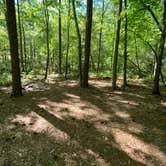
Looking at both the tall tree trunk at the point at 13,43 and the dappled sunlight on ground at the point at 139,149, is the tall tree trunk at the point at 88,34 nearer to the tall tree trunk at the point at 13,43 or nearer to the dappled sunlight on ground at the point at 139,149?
the tall tree trunk at the point at 13,43

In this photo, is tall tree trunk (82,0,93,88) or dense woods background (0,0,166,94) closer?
dense woods background (0,0,166,94)

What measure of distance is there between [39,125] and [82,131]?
1.26 meters

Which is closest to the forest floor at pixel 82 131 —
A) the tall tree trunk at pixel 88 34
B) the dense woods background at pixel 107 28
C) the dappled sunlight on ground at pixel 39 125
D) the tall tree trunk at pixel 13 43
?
the dappled sunlight on ground at pixel 39 125

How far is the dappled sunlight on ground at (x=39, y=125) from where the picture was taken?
480 cm

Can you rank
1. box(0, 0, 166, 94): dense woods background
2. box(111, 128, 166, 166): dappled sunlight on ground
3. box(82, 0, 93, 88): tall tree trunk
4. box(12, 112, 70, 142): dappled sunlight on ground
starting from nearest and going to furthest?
box(111, 128, 166, 166): dappled sunlight on ground
box(12, 112, 70, 142): dappled sunlight on ground
box(0, 0, 166, 94): dense woods background
box(82, 0, 93, 88): tall tree trunk

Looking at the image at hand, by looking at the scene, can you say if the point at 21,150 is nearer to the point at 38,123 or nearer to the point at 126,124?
the point at 38,123

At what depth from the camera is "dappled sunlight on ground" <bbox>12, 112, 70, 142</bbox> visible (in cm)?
480

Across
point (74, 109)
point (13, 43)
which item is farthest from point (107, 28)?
point (74, 109)

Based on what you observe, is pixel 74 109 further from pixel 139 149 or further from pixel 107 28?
pixel 107 28

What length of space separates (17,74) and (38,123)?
2.99 metres

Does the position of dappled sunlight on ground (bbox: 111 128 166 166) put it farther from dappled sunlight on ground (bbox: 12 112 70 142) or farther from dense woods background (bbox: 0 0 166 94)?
dense woods background (bbox: 0 0 166 94)

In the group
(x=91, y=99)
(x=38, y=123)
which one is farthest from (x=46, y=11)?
(x=38, y=123)

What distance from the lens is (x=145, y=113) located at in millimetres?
6289

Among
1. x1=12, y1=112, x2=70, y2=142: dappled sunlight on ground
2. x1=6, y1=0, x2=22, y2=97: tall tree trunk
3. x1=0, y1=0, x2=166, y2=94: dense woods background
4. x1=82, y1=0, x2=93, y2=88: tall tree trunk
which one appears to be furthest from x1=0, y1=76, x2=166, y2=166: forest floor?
x1=82, y1=0, x2=93, y2=88: tall tree trunk
